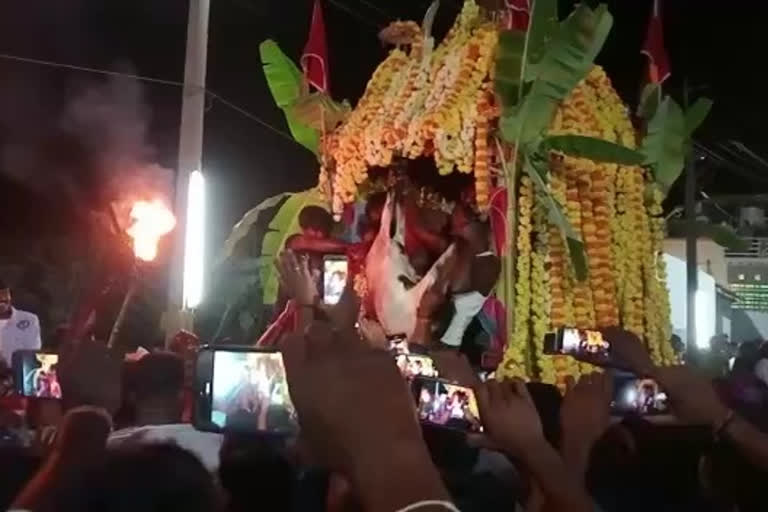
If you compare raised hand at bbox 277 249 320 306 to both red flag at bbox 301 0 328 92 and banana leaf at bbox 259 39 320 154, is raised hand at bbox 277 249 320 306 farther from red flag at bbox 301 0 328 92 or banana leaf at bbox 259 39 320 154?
red flag at bbox 301 0 328 92

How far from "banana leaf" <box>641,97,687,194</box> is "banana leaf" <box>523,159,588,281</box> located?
115cm

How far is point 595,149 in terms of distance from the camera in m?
7.62

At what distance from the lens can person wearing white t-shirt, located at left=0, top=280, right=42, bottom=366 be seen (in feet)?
29.3

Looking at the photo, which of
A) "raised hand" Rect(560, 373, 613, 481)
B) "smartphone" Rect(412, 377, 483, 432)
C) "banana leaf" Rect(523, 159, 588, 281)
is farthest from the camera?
"banana leaf" Rect(523, 159, 588, 281)

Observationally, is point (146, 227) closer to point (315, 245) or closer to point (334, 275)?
point (315, 245)

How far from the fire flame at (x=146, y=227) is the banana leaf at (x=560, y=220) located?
3082 mm

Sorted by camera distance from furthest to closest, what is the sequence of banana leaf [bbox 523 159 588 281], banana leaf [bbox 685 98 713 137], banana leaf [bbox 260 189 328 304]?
1. banana leaf [bbox 260 189 328 304]
2. banana leaf [bbox 685 98 713 137]
3. banana leaf [bbox 523 159 588 281]

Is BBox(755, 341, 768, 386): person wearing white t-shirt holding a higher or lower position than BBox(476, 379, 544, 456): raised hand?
higher

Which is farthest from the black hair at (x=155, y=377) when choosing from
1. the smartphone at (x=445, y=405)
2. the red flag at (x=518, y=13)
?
the red flag at (x=518, y=13)

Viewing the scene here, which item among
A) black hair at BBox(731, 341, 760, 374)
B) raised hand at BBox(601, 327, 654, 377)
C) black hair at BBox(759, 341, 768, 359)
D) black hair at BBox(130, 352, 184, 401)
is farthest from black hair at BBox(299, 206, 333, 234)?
raised hand at BBox(601, 327, 654, 377)

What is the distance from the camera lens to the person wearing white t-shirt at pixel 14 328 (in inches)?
352

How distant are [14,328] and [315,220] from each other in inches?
88.4

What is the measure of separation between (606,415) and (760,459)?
38 centimetres

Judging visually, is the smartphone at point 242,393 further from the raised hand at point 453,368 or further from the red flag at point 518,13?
the red flag at point 518,13
